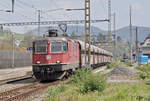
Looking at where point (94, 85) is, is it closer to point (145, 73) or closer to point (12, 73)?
point (145, 73)

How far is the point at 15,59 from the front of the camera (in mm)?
44906

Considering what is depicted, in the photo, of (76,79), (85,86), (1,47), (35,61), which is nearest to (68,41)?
(35,61)

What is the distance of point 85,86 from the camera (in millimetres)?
12898

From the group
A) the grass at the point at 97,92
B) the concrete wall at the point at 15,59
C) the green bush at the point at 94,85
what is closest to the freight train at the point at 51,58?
the grass at the point at 97,92

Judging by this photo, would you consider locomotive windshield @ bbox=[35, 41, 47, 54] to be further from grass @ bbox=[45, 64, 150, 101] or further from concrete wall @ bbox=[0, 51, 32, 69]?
concrete wall @ bbox=[0, 51, 32, 69]

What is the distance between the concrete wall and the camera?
4105 cm

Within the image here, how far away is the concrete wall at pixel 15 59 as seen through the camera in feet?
135

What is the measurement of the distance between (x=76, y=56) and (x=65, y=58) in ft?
13.3

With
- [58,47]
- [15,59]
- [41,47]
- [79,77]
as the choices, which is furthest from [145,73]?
[15,59]

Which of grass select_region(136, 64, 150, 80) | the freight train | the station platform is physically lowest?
the station platform

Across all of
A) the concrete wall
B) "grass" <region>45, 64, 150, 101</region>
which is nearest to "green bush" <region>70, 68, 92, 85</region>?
"grass" <region>45, 64, 150, 101</region>

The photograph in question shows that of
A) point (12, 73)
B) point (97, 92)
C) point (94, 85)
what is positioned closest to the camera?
point (97, 92)

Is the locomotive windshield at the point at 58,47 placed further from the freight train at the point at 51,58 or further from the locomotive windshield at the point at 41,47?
the locomotive windshield at the point at 41,47

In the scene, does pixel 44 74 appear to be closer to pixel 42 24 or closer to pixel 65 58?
pixel 65 58
